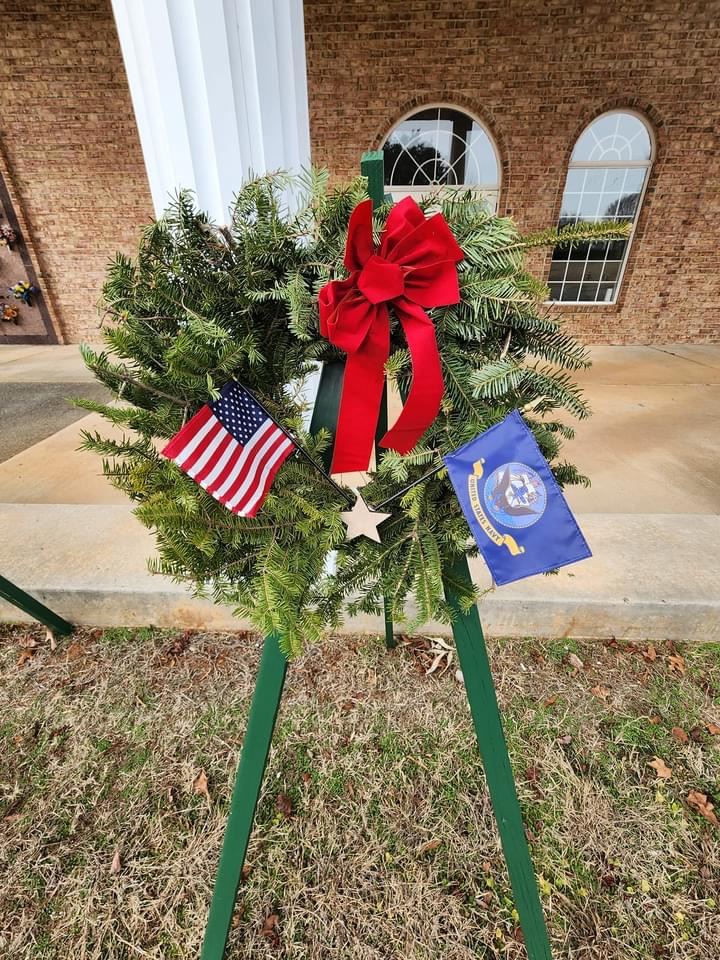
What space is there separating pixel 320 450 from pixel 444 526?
10.7 inches

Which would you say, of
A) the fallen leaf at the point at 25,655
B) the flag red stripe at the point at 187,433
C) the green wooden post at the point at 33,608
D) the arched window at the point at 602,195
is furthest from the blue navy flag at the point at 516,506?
the arched window at the point at 602,195

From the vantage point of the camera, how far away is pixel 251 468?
31.2 inches

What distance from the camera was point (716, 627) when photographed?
1995 mm

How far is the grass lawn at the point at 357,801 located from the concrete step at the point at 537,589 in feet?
0.31

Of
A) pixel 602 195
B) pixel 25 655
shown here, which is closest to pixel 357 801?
pixel 25 655

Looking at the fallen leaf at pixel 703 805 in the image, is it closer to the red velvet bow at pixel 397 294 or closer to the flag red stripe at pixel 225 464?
the red velvet bow at pixel 397 294

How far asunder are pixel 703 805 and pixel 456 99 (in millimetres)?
6585

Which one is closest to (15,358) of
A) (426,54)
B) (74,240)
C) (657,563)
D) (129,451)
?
(74,240)

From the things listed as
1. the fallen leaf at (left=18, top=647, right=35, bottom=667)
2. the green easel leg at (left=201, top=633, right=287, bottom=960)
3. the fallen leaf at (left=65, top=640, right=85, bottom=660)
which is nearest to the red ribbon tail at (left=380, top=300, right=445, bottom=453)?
the green easel leg at (left=201, top=633, right=287, bottom=960)

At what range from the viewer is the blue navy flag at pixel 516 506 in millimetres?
718

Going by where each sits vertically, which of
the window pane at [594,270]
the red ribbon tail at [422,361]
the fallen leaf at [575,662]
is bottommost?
the fallen leaf at [575,662]

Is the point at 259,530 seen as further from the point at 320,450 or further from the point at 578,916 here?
the point at 578,916

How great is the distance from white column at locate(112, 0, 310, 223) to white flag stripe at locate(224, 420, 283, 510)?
1.78 ft

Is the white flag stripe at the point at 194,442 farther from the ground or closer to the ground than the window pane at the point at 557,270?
farther from the ground
